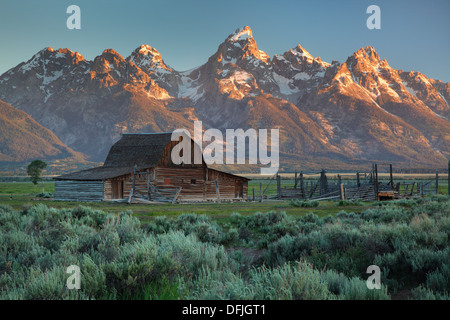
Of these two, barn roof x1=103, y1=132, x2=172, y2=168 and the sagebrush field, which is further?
barn roof x1=103, y1=132, x2=172, y2=168

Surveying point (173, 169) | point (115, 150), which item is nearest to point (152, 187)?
point (173, 169)

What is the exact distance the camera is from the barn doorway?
115ft

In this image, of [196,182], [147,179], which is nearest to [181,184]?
[196,182]

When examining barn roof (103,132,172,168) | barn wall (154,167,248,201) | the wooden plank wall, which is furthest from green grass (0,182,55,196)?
barn wall (154,167,248,201)

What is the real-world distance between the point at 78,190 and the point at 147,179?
672cm

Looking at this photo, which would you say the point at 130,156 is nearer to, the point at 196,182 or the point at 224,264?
the point at 196,182

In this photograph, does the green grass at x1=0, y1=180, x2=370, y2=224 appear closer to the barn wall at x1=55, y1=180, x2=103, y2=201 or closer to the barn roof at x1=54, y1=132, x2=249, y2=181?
the barn wall at x1=55, y1=180, x2=103, y2=201

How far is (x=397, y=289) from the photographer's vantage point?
648 cm

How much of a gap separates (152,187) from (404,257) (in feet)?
92.8

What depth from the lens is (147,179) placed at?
111 feet

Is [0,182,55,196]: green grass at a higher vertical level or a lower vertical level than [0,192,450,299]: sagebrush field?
lower

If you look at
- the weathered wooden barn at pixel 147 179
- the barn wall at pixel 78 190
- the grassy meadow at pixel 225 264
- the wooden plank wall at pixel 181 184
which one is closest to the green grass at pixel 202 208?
the barn wall at pixel 78 190
